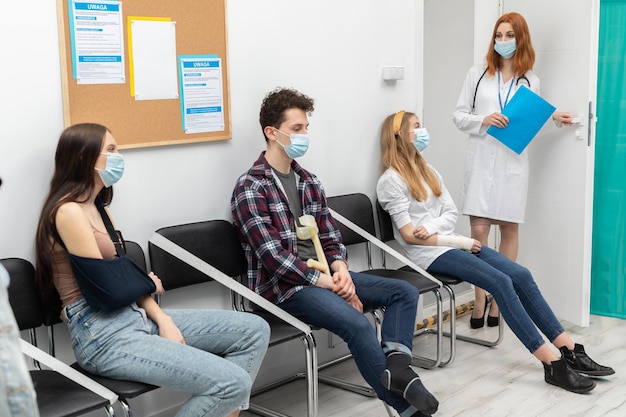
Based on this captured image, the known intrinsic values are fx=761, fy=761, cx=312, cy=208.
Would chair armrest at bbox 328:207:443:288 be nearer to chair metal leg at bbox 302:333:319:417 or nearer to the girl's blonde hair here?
the girl's blonde hair

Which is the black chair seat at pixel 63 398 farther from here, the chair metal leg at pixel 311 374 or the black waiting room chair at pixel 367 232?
the black waiting room chair at pixel 367 232

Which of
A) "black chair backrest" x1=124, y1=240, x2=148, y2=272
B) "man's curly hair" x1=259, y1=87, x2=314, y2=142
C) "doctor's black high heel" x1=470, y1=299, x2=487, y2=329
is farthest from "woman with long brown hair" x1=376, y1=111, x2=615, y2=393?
"black chair backrest" x1=124, y1=240, x2=148, y2=272

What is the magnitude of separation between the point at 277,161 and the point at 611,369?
178 cm

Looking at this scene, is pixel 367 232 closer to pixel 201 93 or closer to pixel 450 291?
pixel 450 291

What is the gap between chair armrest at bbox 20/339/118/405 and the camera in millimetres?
2207

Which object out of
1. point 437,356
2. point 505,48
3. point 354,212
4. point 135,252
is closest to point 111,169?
point 135,252

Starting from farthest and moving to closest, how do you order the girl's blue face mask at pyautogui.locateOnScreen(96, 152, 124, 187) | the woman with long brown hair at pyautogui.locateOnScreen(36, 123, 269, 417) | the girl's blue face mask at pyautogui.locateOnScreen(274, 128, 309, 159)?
the girl's blue face mask at pyautogui.locateOnScreen(274, 128, 309, 159) → the girl's blue face mask at pyautogui.locateOnScreen(96, 152, 124, 187) → the woman with long brown hair at pyautogui.locateOnScreen(36, 123, 269, 417)

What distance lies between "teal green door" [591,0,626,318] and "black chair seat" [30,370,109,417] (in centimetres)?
317

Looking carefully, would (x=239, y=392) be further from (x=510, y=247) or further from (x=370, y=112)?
(x=510, y=247)

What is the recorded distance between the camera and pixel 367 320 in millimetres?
2889

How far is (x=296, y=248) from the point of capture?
10.1 ft

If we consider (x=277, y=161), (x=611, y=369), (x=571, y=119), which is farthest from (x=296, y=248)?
(x=571, y=119)

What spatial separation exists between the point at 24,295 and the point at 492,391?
2.01m

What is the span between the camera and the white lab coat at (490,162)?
4051 millimetres
